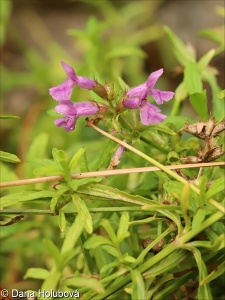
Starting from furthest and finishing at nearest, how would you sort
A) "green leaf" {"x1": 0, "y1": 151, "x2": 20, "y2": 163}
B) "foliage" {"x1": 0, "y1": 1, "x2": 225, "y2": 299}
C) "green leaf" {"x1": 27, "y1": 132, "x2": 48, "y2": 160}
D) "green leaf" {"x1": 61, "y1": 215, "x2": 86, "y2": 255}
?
"green leaf" {"x1": 27, "y1": 132, "x2": 48, "y2": 160}, "green leaf" {"x1": 0, "y1": 151, "x2": 20, "y2": 163}, "foliage" {"x1": 0, "y1": 1, "x2": 225, "y2": 299}, "green leaf" {"x1": 61, "y1": 215, "x2": 86, "y2": 255}

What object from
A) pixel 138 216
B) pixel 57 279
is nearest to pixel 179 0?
pixel 138 216

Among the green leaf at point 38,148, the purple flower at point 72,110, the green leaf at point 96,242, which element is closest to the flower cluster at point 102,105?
the purple flower at point 72,110

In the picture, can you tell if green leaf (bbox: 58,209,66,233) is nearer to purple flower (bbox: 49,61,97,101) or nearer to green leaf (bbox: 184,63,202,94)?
purple flower (bbox: 49,61,97,101)

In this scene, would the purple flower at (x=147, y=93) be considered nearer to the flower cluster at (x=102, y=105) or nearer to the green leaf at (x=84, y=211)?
the flower cluster at (x=102, y=105)

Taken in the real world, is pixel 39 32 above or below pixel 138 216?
above

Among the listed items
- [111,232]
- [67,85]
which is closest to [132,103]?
[67,85]

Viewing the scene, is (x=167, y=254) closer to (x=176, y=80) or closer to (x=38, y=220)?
(x=38, y=220)

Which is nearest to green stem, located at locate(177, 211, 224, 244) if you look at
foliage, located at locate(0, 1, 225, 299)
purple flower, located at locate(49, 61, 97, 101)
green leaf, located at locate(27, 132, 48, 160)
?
foliage, located at locate(0, 1, 225, 299)
